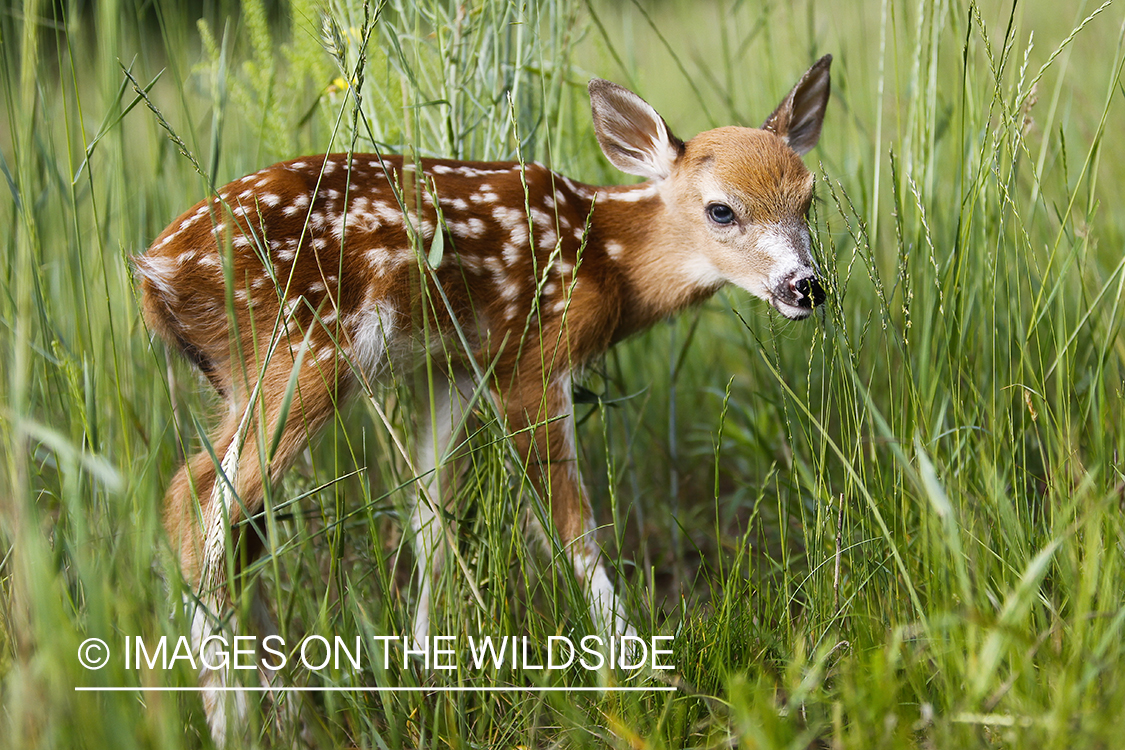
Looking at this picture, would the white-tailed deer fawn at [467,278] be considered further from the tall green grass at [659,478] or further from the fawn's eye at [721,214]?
the tall green grass at [659,478]

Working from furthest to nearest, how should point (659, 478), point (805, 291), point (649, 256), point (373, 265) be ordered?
point (659, 478) → point (649, 256) → point (805, 291) → point (373, 265)

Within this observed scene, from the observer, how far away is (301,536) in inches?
58.8

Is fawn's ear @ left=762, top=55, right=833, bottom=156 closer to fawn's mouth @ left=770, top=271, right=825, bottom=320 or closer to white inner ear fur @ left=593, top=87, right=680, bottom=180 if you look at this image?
white inner ear fur @ left=593, top=87, right=680, bottom=180

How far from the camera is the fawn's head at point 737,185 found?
2223 millimetres

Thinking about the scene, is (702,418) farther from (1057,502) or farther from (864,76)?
(1057,502)

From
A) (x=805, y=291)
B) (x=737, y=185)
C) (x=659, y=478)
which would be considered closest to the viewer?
(x=805, y=291)

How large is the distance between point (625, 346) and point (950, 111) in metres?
1.49

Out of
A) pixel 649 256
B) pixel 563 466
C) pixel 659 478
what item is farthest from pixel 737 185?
pixel 659 478

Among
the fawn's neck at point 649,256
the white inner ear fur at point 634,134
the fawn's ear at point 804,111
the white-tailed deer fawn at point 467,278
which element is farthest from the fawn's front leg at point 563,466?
the fawn's ear at point 804,111

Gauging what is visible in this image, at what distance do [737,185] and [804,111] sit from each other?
16.7 inches

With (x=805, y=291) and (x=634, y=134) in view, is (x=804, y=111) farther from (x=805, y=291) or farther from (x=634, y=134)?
(x=805, y=291)

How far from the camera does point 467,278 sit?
217cm

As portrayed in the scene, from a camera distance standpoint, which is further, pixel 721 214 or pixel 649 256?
pixel 649 256

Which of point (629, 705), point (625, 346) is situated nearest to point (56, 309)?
point (625, 346)
